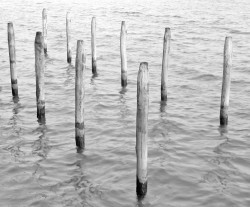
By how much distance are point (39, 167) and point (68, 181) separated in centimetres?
125

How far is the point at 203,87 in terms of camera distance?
72.4 ft

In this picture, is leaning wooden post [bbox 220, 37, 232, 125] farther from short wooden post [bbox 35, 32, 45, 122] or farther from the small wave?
the small wave

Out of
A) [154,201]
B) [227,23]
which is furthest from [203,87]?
[227,23]

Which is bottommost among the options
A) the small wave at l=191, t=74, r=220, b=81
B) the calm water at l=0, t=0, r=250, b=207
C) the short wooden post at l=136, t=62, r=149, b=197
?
the calm water at l=0, t=0, r=250, b=207

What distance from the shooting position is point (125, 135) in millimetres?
15789

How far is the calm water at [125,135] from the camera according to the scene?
11.7m

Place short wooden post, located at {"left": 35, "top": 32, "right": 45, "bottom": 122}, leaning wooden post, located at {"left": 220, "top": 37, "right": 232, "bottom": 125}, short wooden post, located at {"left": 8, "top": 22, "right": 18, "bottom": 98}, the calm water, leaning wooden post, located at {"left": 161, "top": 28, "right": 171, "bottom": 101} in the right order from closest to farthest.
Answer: the calm water, short wooden post, located at {"left": 35, "top": 32, "right": 45, "bottom": 122}, leaning wooden post, located at {"left": 220, "top": 37, "right": 232, "bottom": 125}, leaning wooden post, located at {"left": 161, "top": 28, "right": 171, "bottom": 101}, short wooden post, located at {"left": 8, "top": 22, "right": 18, "bottom": 98}

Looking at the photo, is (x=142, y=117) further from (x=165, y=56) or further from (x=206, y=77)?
(x=206, y=77)

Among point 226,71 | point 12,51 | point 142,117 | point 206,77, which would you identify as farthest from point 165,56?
point 206,77

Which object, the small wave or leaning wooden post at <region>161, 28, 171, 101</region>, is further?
the small wave

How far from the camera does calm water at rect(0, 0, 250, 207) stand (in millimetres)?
11719

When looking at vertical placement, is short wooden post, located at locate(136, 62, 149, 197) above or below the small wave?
above

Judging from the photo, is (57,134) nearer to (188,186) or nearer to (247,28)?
(188,186)

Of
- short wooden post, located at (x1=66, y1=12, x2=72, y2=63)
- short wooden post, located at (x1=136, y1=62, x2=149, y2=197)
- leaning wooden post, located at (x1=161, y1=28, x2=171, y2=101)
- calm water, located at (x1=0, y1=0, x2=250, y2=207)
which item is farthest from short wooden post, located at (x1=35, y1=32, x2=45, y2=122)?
short wooden post, located at (x1=66, y1=12, x2=72, y2=63)
